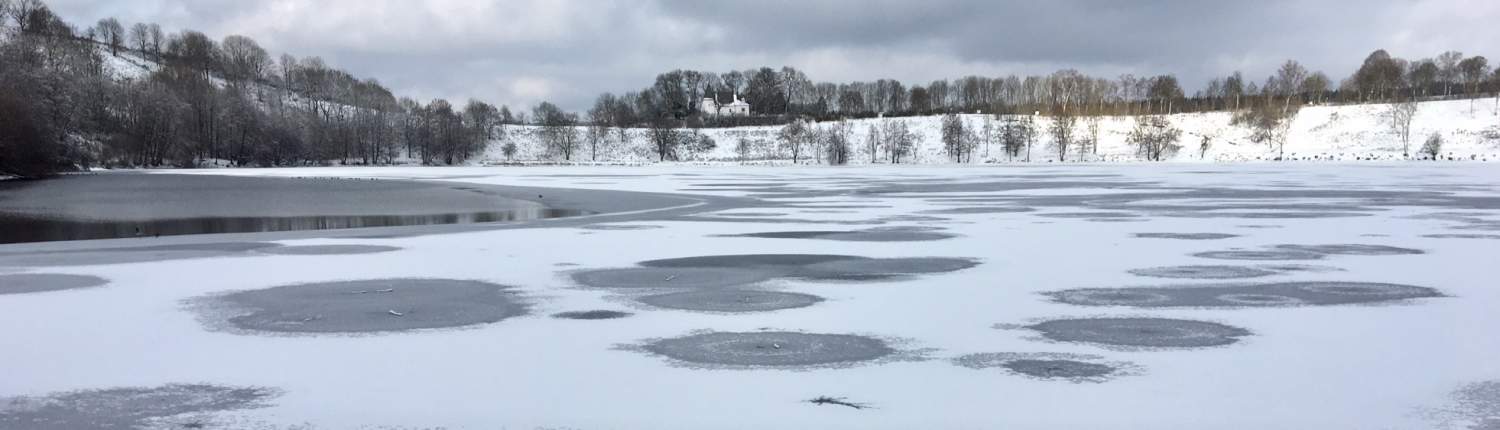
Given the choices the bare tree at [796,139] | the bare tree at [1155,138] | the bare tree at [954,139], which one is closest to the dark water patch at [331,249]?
the bare tree at [1155,138]

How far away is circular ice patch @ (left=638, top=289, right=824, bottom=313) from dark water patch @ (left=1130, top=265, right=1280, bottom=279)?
4.04 meters

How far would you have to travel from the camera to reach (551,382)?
600cm

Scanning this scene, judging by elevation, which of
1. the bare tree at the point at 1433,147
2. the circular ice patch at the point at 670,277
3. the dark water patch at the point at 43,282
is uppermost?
the bare tree at the point at 1433,147

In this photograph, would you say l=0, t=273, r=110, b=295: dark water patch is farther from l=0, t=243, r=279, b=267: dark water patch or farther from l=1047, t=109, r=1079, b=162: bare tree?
l=1047, t=109, r=1079, b=162: bare tree

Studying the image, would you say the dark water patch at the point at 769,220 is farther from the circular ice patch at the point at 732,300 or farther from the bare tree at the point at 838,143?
the bare tree at the point at 838,143

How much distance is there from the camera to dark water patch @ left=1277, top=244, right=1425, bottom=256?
12.9 metres

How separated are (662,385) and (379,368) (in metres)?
1.85

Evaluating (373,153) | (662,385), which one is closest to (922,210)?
(662,385)

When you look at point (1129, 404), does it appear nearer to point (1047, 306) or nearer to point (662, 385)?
point (662, 385)

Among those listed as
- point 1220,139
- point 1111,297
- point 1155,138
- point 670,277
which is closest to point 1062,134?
point 1155,138

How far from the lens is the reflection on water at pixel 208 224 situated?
1862 centimetres

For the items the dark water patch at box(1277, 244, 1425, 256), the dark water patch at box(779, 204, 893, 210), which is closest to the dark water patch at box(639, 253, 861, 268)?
the dark water patch at box(1277, 244, 1425, 256)

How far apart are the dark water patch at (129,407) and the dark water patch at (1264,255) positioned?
429 inches

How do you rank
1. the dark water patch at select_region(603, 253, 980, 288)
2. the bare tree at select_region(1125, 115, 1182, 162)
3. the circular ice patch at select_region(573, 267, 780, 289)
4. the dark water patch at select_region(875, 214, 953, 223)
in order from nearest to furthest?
the circular ice patch at select_region(573, 267, 780, 289) < the dark water patch at select_region(603, 253, 980, 288) < the dark water patch at select_region(875, 214, 953, 223) < the bare tree at select_region(1125, 115, 1182, 162)
